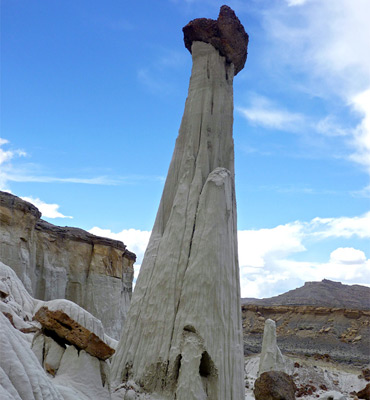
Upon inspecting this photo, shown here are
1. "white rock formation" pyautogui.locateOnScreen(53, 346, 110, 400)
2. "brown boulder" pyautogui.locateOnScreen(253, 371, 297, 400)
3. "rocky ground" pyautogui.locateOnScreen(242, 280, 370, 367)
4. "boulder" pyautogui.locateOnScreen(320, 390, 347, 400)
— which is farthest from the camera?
"rocky ground" pyautogui.locateOnScreen(242, 280, 370, 367)

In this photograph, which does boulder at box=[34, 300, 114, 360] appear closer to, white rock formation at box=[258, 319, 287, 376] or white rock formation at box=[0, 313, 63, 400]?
white rock formation at box=[0, 313, 63, 400]

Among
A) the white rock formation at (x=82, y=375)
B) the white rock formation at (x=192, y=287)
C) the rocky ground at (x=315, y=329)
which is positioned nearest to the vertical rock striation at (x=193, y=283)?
the white rock formation at (x=192, y=287)

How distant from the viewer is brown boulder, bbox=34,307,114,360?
222 inches

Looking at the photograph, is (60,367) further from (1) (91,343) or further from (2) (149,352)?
(2) (149,352)

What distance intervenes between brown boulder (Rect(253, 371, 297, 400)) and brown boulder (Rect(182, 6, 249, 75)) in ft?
25.2

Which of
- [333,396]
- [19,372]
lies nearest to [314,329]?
[333,396]

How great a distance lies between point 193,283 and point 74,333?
2.29 m

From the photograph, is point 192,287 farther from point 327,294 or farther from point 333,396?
point 327,294

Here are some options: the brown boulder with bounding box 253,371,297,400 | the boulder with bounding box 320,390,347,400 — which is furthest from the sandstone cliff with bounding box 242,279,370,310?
the brown boulder with bounding box 253,371,297,400

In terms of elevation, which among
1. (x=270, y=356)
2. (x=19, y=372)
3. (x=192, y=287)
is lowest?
(x=270, y=356)

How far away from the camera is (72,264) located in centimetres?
2384

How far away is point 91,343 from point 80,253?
19153 millimetres

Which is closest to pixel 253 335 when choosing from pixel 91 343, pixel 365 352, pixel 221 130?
pixel 365 352

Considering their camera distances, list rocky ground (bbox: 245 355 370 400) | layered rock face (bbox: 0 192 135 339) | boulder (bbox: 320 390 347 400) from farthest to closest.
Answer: layered rock face (bbox: 0 192 135 339) → rocky ground (bbox: 245 355 370 400) → boulder (bbox: 320 390 347 400)
